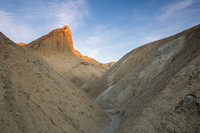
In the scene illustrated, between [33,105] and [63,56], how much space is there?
29.8 meters

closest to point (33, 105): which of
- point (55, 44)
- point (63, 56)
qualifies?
point (63, 56)

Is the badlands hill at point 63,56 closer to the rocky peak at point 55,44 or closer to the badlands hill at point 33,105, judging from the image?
the rocky peak at point 55,44

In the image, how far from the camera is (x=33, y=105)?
14.1 feet

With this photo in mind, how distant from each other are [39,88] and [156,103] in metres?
4.78

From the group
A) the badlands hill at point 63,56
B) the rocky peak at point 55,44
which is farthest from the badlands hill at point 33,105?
the rocky peak at point 55,44

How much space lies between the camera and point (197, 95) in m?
4.15

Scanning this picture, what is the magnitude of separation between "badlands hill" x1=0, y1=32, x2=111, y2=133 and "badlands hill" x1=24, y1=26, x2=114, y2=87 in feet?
67.1

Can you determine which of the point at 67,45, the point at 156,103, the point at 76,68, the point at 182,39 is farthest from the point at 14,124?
the point at 67,45

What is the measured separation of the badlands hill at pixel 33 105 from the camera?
335 centimetres

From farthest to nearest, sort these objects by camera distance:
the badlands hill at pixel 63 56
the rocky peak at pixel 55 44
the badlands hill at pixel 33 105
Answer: the rocky peak at pixel 55 44
the badlands hill at pixel 63 56
the badlands hill at pixel 33 105

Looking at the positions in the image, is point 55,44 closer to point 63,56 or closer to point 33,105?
point 63,56

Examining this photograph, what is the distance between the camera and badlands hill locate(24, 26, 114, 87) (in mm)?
28448

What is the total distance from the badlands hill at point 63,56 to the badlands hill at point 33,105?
20.4 meters

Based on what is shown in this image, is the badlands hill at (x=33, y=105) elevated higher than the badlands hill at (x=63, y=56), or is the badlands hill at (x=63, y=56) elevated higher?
the badlands hill at (x=63, y=56)
